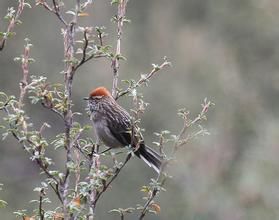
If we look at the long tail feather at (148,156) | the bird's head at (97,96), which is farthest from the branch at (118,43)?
the bird's head at (97,96)

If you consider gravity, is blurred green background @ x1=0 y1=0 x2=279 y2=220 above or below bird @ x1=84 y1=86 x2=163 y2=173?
above

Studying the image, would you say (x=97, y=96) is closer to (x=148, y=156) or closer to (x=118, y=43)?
(x=148, y=156)

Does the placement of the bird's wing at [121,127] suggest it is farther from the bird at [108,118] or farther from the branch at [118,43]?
the branch at [118,43]

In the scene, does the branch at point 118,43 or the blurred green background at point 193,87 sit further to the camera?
the blurred green background at point 193,87

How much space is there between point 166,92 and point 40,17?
3.36 m

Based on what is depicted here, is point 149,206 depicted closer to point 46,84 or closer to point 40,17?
point 46,84

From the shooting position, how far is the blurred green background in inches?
361

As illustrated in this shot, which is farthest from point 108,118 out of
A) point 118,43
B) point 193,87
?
point 193,87

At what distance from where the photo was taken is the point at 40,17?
18453mm

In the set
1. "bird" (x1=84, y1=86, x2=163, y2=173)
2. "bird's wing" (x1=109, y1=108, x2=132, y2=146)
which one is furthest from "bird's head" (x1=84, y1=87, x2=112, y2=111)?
"bird's wing" (x1=109, y1=108, x2=132, y2=146)

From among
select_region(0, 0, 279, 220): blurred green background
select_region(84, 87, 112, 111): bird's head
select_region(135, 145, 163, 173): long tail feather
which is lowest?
select_region(135, 145, 163, 173): long tail feather

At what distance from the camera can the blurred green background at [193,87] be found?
A: 361 inches

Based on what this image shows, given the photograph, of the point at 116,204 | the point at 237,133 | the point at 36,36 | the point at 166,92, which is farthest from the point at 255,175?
the point at 36,36

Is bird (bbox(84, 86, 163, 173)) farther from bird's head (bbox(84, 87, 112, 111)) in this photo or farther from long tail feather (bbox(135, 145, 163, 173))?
long tail feather (bbox(135, 145, 163, 173))
